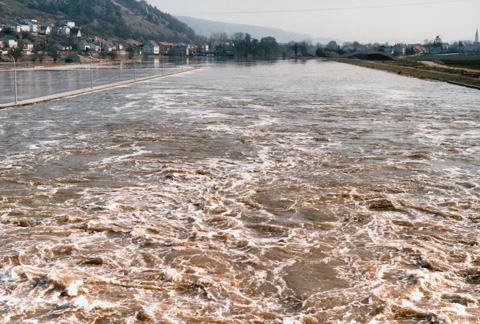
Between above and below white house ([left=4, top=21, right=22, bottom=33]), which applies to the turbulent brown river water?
below

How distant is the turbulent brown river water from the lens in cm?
605

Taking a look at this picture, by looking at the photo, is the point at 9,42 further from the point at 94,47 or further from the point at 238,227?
the point at 238,227

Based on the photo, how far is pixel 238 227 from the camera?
339 inches

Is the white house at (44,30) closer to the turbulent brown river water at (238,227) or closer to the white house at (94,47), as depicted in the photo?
the white house at (94,47)

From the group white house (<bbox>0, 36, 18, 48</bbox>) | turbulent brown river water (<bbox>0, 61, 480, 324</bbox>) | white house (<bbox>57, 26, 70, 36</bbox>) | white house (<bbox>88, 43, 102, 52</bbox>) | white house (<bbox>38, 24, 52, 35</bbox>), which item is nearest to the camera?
turbulent brown river water (<bbox>0, 61, 480, 324</bbox>)

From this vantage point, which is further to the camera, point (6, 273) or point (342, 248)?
point (342, 248)

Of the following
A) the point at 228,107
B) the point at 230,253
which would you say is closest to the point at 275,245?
the point at 230,253

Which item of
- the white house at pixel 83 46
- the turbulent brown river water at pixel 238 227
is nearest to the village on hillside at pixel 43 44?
the white house at pixel 83 46

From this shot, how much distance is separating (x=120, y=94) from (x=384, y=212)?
27171 mm

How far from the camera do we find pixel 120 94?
33531mm

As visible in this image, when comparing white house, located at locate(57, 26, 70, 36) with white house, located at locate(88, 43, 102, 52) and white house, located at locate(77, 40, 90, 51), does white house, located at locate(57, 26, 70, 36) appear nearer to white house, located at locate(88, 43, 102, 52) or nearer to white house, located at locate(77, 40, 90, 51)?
white house, located at locate(88, 43, 102, 52)

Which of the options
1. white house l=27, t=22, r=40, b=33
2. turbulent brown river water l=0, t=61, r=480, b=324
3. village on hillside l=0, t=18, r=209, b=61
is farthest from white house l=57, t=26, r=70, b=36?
turbulent brown river water l=0, t=61, r=480, b=324

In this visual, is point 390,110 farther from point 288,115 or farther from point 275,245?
point 275,245

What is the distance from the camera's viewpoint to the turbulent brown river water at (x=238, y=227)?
19.9 feet
